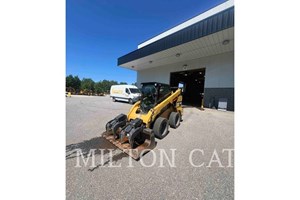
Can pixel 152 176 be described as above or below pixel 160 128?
below

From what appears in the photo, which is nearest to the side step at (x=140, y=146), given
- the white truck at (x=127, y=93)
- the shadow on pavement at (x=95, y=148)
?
the shadow on pavement at (x=95, y=148)

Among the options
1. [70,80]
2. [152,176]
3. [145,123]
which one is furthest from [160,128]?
[70,80]

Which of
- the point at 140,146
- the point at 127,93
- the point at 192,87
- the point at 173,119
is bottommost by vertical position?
the point at 140,146

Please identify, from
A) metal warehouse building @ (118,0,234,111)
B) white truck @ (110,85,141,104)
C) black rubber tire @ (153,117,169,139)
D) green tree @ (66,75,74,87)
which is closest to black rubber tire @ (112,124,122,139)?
black rubber tire @ (153,117,169,139)

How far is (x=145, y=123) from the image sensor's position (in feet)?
12.2

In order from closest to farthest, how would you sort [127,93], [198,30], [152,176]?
1. [152,176]
2. [198,30]
3. [127,93]

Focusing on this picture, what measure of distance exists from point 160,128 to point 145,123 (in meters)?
0.51

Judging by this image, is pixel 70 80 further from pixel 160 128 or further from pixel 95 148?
pixel 160 128

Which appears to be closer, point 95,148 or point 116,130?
point 95,148

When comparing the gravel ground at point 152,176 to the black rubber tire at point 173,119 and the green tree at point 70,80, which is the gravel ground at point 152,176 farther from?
the green tree at point 70,80

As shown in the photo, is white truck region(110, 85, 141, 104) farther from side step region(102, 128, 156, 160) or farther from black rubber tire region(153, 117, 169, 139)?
side step region(102, 128, 156, 160)

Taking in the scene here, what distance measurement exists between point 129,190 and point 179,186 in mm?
766

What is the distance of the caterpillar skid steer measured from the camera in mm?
3157

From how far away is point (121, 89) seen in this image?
14.8 m
